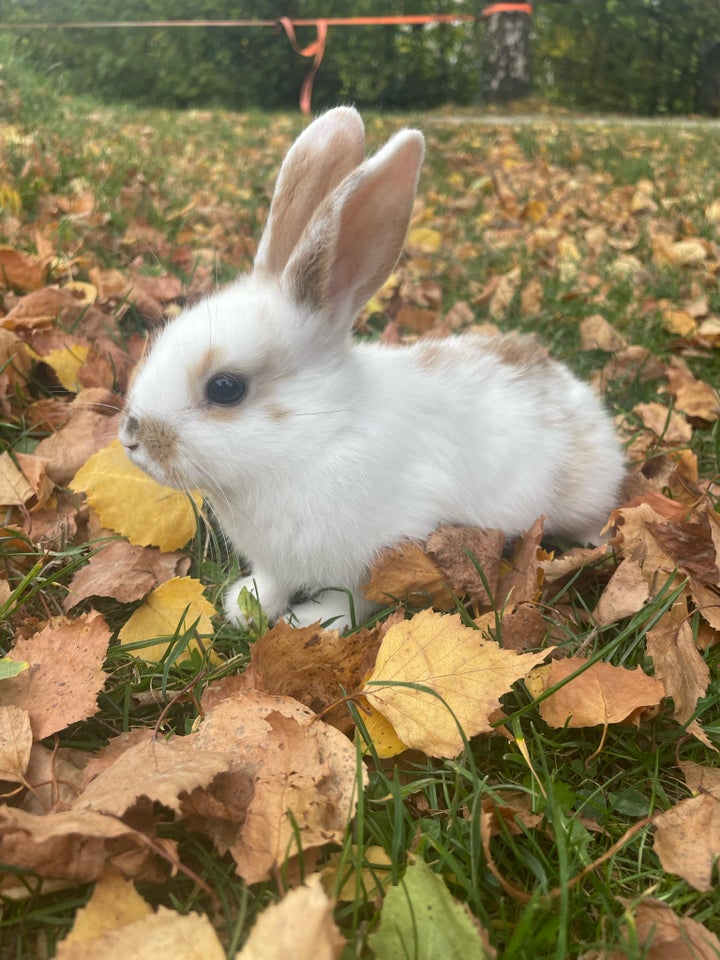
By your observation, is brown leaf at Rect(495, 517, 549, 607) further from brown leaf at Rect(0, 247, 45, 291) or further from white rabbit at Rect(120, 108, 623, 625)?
brown leaf at Rect(0, 247, 45, 291)

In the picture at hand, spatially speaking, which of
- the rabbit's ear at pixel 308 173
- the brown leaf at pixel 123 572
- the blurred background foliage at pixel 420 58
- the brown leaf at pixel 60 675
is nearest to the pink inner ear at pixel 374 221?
the rabbit's ear at pixel 308 173

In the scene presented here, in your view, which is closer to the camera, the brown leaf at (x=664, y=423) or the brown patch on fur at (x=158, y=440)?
the brown patch on fur at (x=158, y=440)

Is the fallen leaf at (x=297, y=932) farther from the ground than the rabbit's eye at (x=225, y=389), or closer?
closer

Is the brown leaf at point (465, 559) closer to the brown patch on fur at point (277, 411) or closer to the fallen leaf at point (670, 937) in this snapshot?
the brown patch on fur at point (277, 411)

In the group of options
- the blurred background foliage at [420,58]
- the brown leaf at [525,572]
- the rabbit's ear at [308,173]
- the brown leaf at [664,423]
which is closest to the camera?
the brown leaf at [525,572]

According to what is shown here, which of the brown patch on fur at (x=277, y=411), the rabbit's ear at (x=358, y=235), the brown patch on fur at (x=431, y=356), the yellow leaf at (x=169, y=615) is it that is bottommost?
the yellow leaf at (x=169, y=615)

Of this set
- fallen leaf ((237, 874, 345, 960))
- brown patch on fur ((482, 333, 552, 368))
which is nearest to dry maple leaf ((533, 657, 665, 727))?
fallen leaf ((237, 874, 345, 960))
